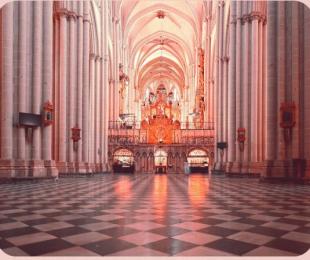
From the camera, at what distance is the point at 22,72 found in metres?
14.6

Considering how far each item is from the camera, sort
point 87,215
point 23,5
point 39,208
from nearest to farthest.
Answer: point 87,215
point 39,208
point 23,5

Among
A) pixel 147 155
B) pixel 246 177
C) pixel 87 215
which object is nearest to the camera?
pixel 87 215

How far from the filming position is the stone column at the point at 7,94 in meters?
13.9

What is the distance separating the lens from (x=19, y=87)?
14.6m

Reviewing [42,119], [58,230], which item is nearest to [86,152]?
[42,119]

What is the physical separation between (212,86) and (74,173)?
2087 centimetres

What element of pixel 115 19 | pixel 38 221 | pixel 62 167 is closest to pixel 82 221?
pixel 38 221

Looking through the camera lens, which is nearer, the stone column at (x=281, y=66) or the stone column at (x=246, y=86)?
the stone column at (x=281, y=66)

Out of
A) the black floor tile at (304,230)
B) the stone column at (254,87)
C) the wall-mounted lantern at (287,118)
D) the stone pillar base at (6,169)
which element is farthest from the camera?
the stone column at (254,87)

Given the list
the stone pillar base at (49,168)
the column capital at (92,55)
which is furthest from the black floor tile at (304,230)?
the column capital at (92,55)

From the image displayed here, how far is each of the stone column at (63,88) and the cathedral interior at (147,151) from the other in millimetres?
63

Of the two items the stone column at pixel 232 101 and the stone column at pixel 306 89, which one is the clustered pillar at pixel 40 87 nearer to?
the stone column at pixel 232 101

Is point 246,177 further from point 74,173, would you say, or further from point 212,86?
point 212,86

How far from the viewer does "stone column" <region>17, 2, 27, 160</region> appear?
14.4 m
